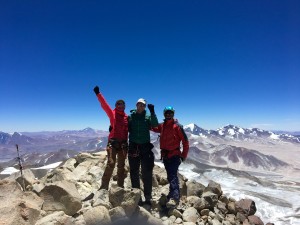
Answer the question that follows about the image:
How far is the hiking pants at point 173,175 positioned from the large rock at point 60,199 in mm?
4040

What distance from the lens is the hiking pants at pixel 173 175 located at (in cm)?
1257

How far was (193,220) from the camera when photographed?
39.8 feet

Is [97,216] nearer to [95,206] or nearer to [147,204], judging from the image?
[95,206]

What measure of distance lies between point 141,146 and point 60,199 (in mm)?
4104

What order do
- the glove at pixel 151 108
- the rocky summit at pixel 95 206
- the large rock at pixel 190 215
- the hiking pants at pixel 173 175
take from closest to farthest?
the rocky summit at pixel 95 206 < the large rock at pixel 190 215 < the hiking pants at pixel 173 175 < the glove at pixel 151 108

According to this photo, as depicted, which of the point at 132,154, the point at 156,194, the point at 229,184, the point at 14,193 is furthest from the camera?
the point at 229,184

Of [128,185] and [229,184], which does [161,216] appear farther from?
[229,184]

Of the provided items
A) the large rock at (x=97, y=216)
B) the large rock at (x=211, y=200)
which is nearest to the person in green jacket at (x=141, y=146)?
the large rock at (x=97, y=216)

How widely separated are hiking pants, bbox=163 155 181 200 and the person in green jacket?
783mm

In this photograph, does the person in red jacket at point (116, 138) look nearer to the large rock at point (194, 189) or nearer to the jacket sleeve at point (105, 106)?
the jacket sleeve at point (105, 106)

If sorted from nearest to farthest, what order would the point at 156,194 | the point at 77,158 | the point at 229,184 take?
the point at 156,194 < the point at 77,158 < the point at 229,184

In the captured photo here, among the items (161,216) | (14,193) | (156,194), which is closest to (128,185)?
(156,194)

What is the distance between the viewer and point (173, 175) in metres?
12.7

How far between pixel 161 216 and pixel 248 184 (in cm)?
16634
